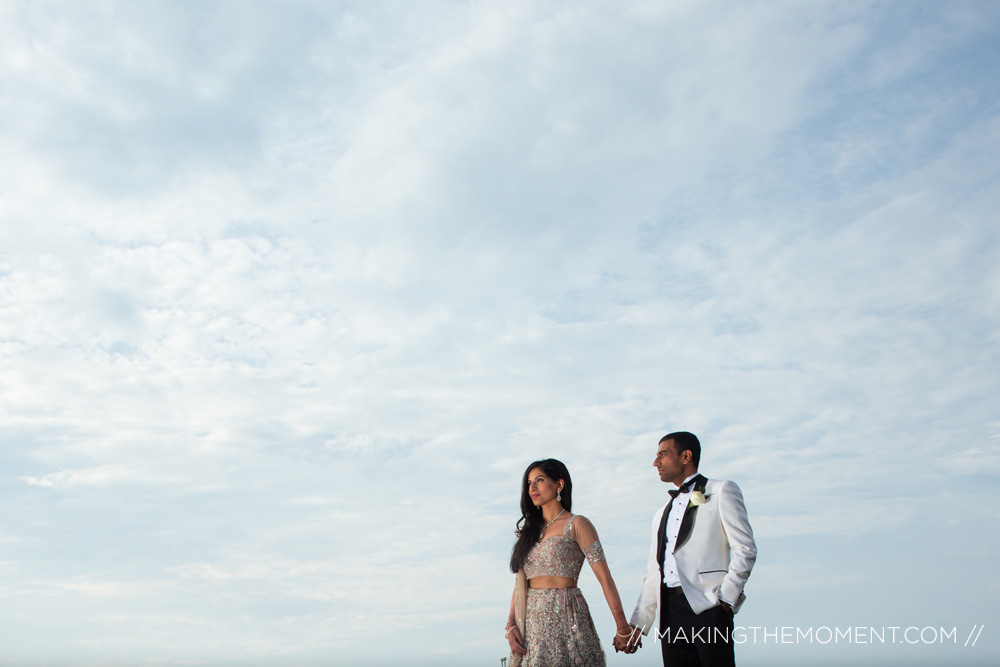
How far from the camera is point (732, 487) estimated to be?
6.70 metres

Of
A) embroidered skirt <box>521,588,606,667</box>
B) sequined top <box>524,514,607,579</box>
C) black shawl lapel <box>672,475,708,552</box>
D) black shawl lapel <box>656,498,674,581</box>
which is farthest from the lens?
sequined top <box>524,514,607,579</box>

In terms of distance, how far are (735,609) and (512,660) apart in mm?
2139

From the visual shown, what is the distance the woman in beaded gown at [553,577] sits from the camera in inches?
288

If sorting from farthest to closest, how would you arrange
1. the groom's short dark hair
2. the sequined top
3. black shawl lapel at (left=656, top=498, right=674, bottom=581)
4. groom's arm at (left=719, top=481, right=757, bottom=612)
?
1. the sequined top
2. the groom's short dark hair
3. black shawl lapel at (left=656, top=498, right=674, bottom=581)
4. groom's arm at (left=719, top=481, right=757, bottom=612)

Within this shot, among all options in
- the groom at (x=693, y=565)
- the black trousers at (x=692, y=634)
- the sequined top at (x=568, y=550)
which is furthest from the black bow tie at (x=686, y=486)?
the sequined top at (x=568, y=550)

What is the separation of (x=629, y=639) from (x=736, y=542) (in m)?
1.14

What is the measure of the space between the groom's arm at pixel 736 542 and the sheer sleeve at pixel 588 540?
46.1 inches

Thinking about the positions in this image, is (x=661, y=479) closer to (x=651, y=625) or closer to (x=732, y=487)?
(x=732, y=487)

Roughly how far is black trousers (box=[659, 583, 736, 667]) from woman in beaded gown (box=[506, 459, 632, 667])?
0.44 meters

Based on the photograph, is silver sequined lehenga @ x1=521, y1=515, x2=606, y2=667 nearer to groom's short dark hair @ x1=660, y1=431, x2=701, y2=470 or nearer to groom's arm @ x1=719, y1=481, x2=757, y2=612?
groom's short dark hair @ x1=660, y1=431, x2=701, y2=470

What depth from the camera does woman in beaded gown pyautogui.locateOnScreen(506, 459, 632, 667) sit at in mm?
7312

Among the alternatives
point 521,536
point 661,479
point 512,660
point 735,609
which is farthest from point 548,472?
point 735,609

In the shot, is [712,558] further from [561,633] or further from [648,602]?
[561,633]

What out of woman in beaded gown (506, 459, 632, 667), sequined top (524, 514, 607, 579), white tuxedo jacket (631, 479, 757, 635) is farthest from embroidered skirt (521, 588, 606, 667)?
white tuxedo jacket (631, 479, 757, 635)
